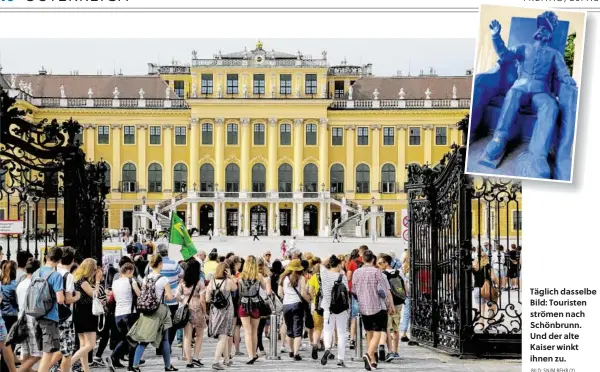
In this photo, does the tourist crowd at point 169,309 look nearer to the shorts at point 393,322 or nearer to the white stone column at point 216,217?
the shorts at point 393,322

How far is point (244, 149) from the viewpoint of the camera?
52.2 meters

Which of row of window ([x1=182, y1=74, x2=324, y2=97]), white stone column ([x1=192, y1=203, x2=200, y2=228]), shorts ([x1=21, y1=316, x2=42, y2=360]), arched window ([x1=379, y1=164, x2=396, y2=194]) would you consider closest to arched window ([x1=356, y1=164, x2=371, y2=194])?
arched window ([x1=379, y1=164, x2=396, y2=194])

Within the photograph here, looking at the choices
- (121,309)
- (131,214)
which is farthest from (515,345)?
(131,214)

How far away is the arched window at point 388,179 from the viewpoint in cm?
5150

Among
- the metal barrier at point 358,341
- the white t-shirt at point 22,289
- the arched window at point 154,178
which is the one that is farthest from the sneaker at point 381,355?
the arched window at point 154,178

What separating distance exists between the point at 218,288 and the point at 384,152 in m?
42.3

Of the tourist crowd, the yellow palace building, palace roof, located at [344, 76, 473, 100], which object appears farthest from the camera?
palace roof, located at [344, 76, 473, 100]

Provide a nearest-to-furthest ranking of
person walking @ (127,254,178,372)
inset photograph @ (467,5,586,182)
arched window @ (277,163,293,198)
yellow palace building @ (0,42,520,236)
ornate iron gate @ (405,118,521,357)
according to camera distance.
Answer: inset photograph @ (467,5,586,182), person walking @ (127,254,178,372), ornate iron gate @ (405,118,521,357), yellow palace building @ (0,42,520,236), arched window @ (277,163,293,198)

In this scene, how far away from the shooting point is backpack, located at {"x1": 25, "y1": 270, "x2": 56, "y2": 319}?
25.5ft

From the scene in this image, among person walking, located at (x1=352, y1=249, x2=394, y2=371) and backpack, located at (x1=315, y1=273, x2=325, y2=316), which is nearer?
person walking, located at (x1=352, y1=249, x2=394, y2=371)

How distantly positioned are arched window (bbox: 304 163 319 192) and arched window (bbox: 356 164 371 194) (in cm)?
198

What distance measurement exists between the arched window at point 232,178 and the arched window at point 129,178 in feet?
14.5

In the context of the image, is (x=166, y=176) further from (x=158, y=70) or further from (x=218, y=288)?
(x=218, y=288)

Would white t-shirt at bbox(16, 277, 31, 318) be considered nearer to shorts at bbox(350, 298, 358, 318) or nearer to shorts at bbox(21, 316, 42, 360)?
shorts at bbox(21, 316, 42, 360)
